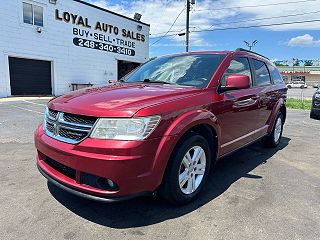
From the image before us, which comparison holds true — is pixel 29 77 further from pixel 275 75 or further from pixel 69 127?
pixel 69 127

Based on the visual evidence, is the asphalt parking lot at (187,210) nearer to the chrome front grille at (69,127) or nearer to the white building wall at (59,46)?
the chrome front grille at (69,127)

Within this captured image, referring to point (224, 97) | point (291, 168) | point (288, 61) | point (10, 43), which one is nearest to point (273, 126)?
point (291, 168)

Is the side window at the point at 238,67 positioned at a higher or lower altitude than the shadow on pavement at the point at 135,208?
higher

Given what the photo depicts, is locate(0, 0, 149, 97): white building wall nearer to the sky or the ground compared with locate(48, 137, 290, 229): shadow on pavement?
nearer to the sky

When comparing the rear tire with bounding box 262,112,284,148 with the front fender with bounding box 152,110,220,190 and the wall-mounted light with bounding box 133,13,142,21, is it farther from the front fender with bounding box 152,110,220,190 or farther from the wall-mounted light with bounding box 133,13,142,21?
the wall-mounted light with bounding box 133,13,142,21

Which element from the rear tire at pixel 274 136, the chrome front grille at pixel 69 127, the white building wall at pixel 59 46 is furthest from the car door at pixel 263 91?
the white building wall at pixel 59 46

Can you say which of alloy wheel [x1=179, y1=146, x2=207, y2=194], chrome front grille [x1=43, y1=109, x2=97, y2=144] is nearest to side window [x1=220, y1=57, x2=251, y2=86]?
alloy wheel [x1=179, y1=146, x2=207, y2=194]

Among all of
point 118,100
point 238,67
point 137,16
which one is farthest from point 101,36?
point 118,100

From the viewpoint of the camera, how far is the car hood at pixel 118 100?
265 cm

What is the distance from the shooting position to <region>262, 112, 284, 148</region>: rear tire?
5.76 metres

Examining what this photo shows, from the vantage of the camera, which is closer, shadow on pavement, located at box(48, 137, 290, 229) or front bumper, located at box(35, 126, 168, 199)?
front bumper, located at box(35, 126, 168, 199)

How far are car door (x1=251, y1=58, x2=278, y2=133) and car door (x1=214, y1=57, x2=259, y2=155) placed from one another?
154 millimetres

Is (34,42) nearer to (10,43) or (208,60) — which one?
(10,43)

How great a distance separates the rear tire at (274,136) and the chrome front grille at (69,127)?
4163 millimetres
